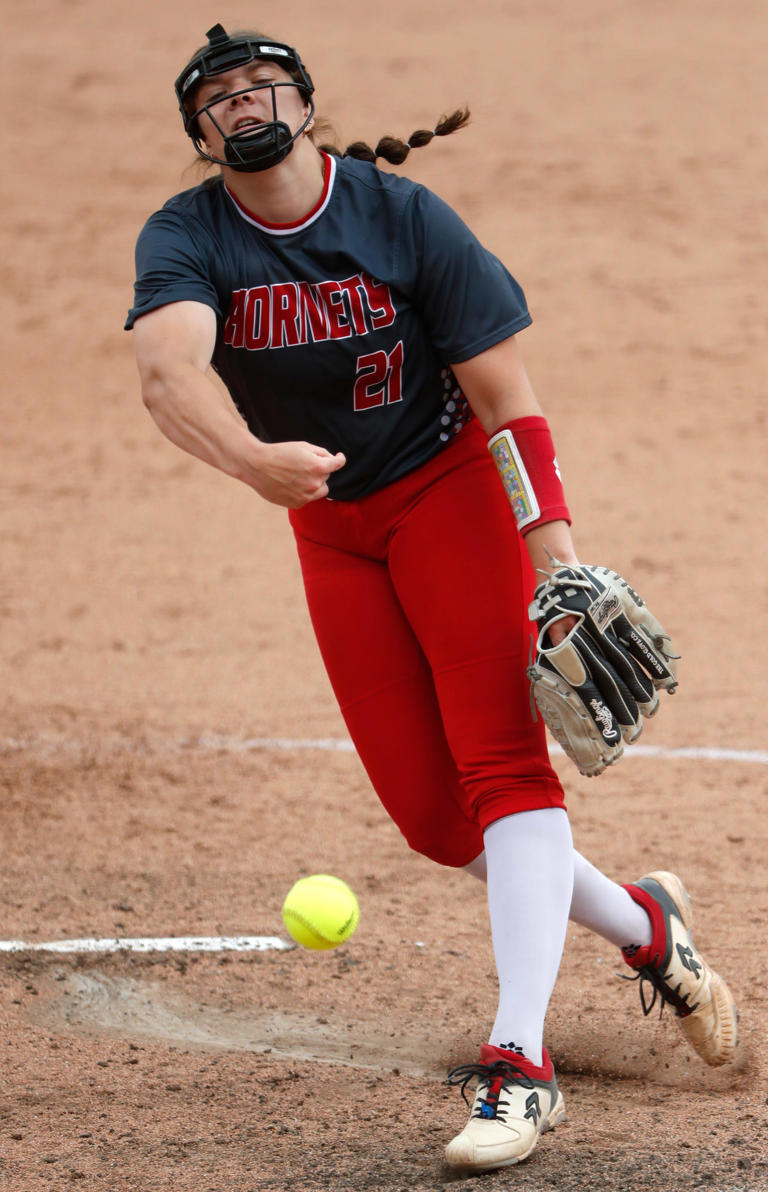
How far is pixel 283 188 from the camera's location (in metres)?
2.52

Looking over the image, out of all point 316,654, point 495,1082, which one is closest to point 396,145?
point 495,1082

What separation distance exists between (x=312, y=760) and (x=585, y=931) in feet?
5.47

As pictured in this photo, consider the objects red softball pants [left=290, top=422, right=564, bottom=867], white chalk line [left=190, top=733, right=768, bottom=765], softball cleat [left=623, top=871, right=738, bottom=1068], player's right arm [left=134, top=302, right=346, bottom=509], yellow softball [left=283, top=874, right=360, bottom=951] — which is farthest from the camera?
white chalk line [left=190, top=733, right=768, bottom=765]

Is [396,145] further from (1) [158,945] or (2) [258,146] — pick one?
(1) [158,945]

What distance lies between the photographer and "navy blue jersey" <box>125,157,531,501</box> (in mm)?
2539

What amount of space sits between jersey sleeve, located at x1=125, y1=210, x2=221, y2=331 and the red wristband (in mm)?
593

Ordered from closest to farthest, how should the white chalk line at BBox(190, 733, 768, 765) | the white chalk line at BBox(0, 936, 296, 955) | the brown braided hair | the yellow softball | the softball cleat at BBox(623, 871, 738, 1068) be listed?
the brown braided hair
the softball cleat at BBox(623, 871, 738, 1068)
the yellow softball
the white chalk line at BBox(0, 936, 296, 955)
the white chalk line at BBox(190, 733, 768, 765)

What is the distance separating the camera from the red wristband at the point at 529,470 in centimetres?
255

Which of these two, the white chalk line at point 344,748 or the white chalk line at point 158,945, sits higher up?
the white chalk line at point 158,945

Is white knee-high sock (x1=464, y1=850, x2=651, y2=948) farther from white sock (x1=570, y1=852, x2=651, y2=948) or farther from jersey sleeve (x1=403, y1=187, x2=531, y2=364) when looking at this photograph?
jersey sleeve (x1=403, y1=187, x2=531, y2=364)

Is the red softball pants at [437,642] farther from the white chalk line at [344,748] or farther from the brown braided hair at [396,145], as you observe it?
the white chalk line at [344,748]

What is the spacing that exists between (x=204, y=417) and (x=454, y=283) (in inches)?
23.1

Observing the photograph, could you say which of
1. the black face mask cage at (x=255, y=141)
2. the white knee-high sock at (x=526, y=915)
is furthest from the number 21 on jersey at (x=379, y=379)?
the white knee-high sock at (x=526, y=915)

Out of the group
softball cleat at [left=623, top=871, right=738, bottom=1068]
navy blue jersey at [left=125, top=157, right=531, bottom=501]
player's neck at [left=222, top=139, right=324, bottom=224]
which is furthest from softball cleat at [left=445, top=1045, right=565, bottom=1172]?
player's neck at [left=222, top=139, right=324, bottom=224]
